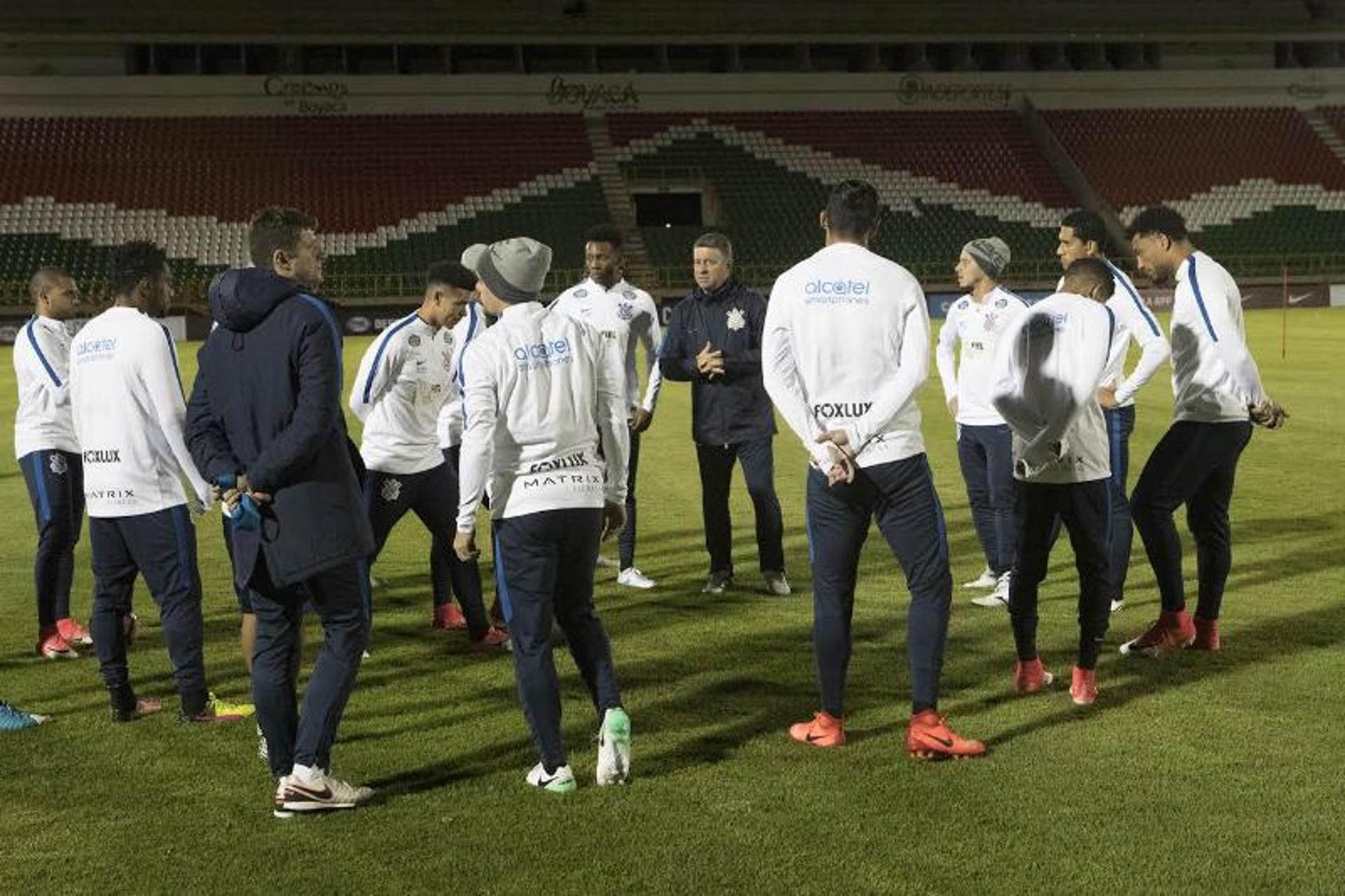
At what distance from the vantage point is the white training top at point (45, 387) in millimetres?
7535

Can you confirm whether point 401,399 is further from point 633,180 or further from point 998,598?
point 633,180

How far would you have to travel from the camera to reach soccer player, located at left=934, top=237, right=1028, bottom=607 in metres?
8.18

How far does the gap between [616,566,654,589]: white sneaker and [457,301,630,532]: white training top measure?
3830mm

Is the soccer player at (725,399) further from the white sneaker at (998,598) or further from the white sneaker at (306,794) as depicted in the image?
the white sneaker at (306,794)

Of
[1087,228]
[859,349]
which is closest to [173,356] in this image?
[859,349]

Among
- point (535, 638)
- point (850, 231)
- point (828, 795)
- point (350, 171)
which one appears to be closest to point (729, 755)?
point (828, 795)

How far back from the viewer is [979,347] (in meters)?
8.32

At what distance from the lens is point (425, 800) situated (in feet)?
17.3

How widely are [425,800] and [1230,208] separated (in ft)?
154

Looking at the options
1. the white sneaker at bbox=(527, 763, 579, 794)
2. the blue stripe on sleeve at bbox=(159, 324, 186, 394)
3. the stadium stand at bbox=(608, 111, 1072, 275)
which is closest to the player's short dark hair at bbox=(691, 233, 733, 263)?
the blue stripe on sleeve at bbox=(159, 324, 186, 394)

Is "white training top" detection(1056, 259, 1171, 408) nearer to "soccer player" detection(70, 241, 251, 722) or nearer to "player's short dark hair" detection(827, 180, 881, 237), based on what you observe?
"player's short dark hair" detection(827, 180, 881, 237)

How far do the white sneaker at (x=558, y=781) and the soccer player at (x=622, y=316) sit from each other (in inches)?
148

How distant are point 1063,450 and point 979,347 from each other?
224 centimetres

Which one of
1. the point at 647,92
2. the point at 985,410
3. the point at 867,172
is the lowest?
the point at 985,410
